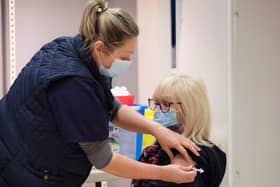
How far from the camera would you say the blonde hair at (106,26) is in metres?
1.16

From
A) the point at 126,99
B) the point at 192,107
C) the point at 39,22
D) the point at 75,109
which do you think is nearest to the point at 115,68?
the point at 75,109

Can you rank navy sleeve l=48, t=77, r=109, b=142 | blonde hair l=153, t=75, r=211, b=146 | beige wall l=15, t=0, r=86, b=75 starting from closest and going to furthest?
navy sleeve l=48, t=77, r=109, b=142 < blonde hair l=153, t=75, r=211, b=146 < beige wall l=15, t=0, r=86, b=75

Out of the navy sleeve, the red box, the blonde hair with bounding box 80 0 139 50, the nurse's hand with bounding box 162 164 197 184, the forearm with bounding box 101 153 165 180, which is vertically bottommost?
the nurse's hand with bounding box 162 164 197 184

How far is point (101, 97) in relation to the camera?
3.88 ft

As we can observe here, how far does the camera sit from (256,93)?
1.86 meters

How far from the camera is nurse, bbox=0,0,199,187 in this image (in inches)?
43.2

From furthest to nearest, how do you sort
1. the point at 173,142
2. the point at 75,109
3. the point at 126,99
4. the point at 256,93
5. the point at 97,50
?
the point at 126,99, the point at 256,93, the point at 173,142, the point at 97,50, the point at 75,109

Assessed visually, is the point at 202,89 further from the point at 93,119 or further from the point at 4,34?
the point at 4,34

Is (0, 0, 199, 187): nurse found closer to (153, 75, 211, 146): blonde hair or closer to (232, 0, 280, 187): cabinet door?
Result: (153, 75, 211, 146): blonde hair

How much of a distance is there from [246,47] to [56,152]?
1061mm

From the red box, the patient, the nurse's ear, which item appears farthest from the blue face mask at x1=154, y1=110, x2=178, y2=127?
the red box

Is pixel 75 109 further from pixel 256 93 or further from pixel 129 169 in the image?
pixel 256 93

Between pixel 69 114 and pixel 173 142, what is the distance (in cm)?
41

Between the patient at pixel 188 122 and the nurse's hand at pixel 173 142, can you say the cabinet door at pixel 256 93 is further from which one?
the nurse's hand at pixel 173 142
